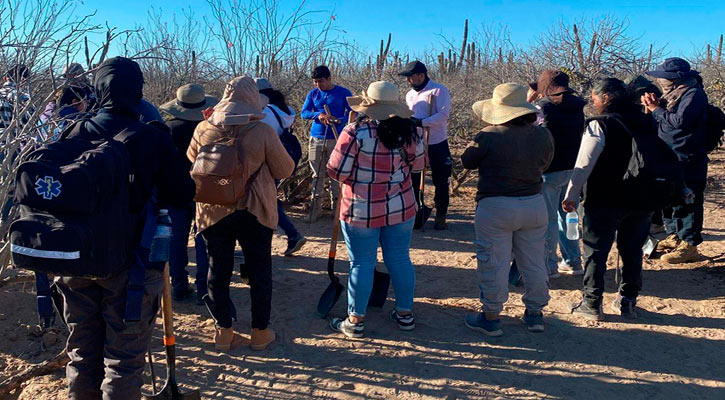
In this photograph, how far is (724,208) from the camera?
766 cm

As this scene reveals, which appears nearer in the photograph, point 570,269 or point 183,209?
point 183,209

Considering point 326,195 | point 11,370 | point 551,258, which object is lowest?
point 11,370

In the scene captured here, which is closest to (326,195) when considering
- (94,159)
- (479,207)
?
(479,207)

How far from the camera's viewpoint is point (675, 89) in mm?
5027

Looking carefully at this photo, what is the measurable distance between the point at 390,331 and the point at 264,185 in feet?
4.63

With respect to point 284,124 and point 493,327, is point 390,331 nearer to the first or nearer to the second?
point 493,327

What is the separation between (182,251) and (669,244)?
4.65 meters

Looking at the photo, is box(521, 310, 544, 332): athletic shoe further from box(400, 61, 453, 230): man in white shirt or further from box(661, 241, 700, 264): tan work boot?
box(400, 61, 453, 230): man in white shirt

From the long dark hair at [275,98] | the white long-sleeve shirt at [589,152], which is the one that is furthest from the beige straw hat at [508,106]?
the long dark hair at [275,98]

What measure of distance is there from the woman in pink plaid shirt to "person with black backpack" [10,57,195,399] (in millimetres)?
1193

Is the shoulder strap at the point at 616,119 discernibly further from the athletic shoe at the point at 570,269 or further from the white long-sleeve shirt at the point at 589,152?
the athletic shoe at the point at 570,269

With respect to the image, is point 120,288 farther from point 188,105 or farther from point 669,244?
point 669,244

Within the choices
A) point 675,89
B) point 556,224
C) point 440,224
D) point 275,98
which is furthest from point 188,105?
point 675,89

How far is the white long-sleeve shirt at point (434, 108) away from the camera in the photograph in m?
6.14
